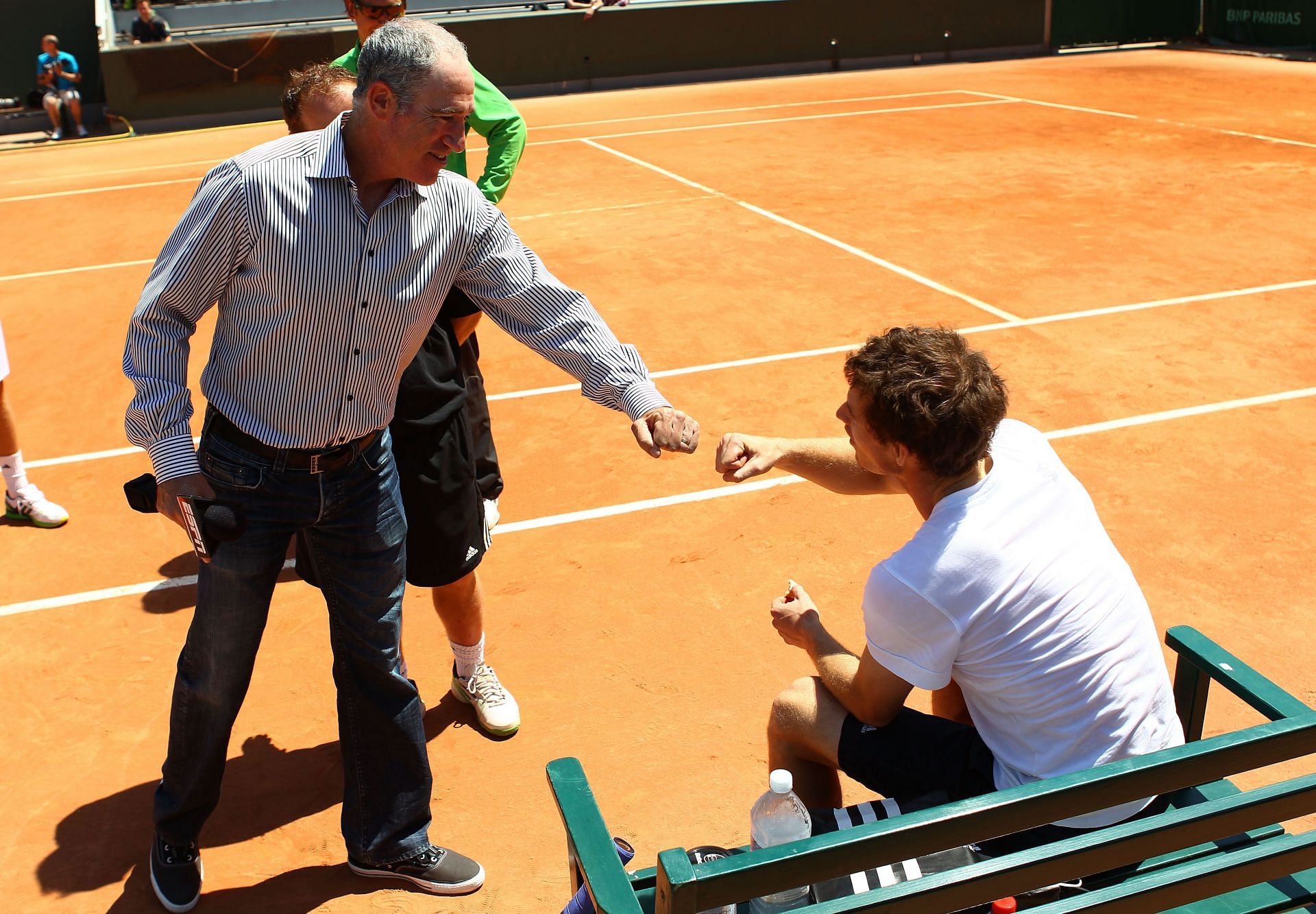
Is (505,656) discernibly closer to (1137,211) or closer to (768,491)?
(768,491)

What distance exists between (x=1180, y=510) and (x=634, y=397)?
143 inches

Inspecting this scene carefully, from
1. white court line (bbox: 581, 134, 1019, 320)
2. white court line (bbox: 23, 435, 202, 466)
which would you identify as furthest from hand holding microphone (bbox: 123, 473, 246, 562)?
white court line (bbox: 581, 134, 1019, 320)

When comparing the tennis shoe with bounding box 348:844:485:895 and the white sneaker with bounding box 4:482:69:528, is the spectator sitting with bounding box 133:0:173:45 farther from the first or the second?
the tennis shoe with bounding box 348:844:485:895

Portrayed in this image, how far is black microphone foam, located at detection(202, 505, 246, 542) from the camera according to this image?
9.87 feet

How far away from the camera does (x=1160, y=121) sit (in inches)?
675

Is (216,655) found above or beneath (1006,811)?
beneath

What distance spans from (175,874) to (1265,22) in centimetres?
3011

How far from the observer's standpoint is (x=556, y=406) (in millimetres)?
7617

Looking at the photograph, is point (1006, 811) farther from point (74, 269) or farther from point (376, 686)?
point (74, 269)

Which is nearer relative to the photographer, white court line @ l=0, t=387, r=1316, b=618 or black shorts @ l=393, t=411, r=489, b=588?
black shorts @ l=393, t=411, r=489, b=588

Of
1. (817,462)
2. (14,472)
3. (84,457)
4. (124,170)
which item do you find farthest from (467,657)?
(124,170)

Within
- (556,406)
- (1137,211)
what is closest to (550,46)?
(1137,211)

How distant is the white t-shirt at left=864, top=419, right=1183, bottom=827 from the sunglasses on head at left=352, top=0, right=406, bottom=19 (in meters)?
3.35

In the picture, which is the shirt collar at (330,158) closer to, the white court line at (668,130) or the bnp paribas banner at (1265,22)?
the white court line at (668,130)
